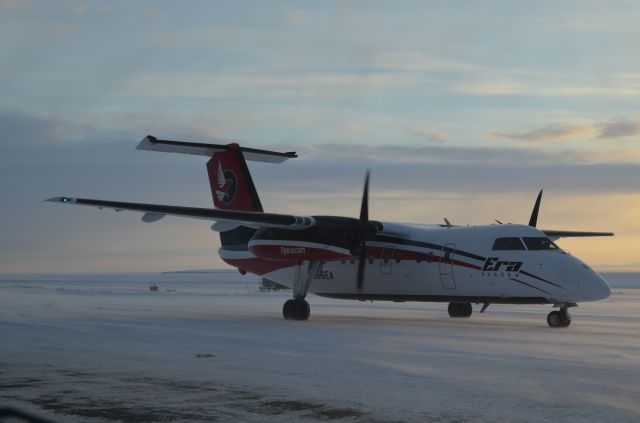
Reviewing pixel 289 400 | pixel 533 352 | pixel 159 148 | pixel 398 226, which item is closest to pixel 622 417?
pixel 289 400

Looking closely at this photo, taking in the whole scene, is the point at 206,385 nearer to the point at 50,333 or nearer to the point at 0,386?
the point at 0,386

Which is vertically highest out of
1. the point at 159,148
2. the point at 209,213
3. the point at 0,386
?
the point at 159,148

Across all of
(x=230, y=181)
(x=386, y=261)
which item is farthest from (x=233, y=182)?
(x=386, y=261)

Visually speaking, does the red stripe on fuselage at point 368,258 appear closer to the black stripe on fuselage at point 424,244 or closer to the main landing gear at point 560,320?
the black stripe on fuselage at point 424,244

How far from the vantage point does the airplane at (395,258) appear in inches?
905

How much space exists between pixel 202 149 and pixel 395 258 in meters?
8.51

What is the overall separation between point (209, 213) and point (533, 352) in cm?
1131

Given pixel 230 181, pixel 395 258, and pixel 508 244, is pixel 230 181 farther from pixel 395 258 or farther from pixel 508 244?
pixel 508 244

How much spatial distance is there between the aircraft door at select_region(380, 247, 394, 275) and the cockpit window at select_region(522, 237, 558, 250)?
4553 millimetres

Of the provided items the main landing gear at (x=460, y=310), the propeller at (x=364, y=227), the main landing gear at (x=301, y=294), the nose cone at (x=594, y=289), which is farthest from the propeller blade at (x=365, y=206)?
the nose cone at (x=594, y=289)

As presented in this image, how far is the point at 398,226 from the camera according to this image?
27.4 meters

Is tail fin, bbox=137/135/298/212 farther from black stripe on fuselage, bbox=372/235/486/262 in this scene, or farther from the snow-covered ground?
the snow-covered ground

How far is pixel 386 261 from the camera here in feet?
87.7

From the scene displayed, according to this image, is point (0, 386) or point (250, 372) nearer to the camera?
point (0, 386)
